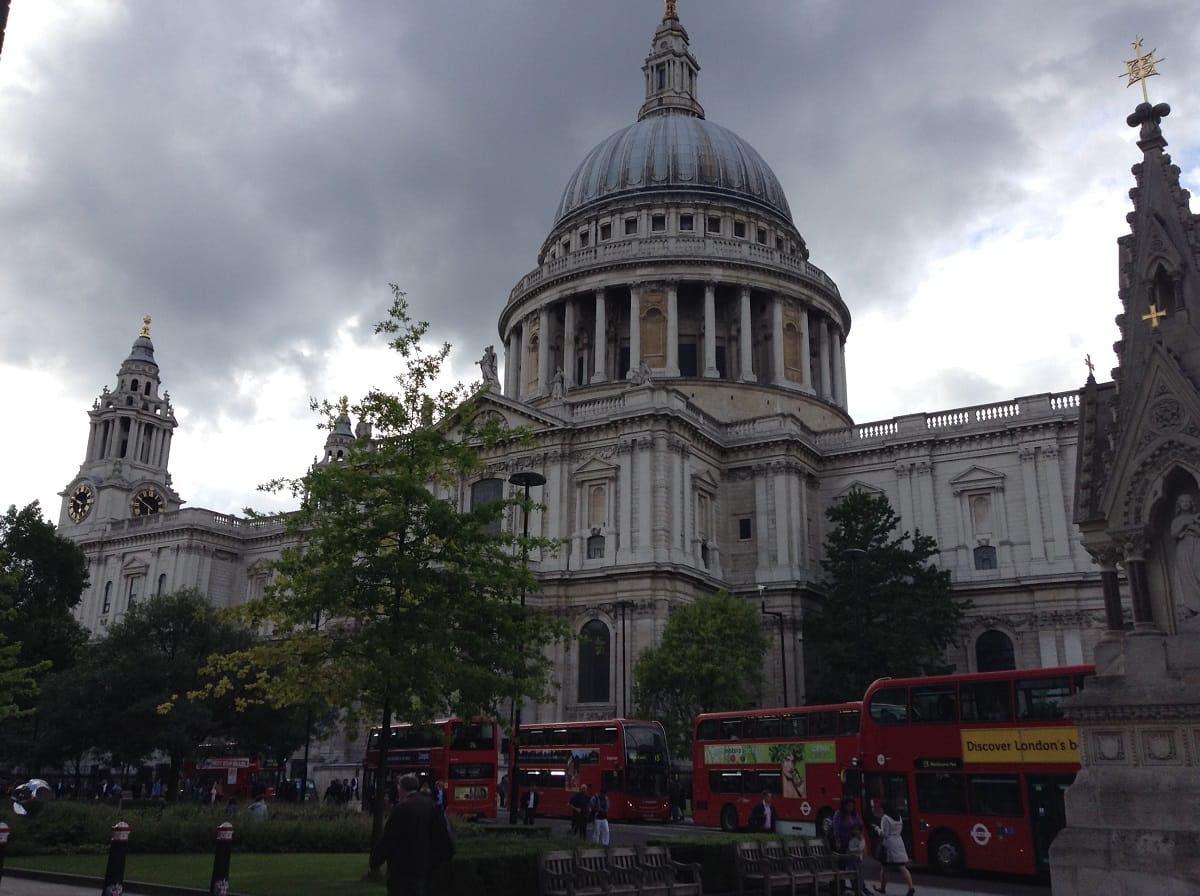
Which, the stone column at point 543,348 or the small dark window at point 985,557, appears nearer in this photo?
the small dark window at point 985,557

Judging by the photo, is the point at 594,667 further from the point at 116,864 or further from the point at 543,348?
the point at 116,864

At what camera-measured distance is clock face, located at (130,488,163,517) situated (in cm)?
8356

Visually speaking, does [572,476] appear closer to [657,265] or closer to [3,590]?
[657,265]

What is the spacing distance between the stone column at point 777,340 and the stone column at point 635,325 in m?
8.75

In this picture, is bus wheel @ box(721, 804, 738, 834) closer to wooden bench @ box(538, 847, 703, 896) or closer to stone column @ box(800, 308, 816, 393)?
wooden bench @ box(538, 847, 703, 896)

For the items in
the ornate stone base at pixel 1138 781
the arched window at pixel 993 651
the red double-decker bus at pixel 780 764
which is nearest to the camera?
the ornate stone base at pixel 1138 781

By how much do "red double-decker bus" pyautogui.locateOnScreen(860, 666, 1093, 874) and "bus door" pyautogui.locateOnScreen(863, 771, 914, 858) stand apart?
0.03 meters

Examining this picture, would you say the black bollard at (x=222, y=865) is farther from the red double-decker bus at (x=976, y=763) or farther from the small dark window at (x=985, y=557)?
the small dark window at (x=985, y=557)

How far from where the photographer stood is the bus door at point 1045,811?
901 inches

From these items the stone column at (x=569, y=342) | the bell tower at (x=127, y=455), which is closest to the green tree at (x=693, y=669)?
the stone column at (x=569, y=342)

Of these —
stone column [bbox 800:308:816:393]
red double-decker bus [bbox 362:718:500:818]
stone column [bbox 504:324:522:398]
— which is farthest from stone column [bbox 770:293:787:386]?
red double-decker bus [bbox 362:718:500:818]

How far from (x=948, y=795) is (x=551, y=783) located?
1723 cm

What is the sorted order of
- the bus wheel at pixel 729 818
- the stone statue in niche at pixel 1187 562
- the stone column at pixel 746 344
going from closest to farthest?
the stone statue in niche at pixel 1187 562 < the bus wheel at pixel 729 818 < the stone column at pixel 746 344

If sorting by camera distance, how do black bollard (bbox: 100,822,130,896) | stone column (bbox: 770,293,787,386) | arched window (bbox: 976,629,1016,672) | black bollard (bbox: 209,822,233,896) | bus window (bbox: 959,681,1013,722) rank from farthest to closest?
stone column (bbox: 770,293,787,386), arched window (bbox: 976,629,1016,672), bus window (bbox: 959,681,1013,722), black bollard (bbox: 209,822,233,896), black bollard (bbox: 100,822,130,896)
